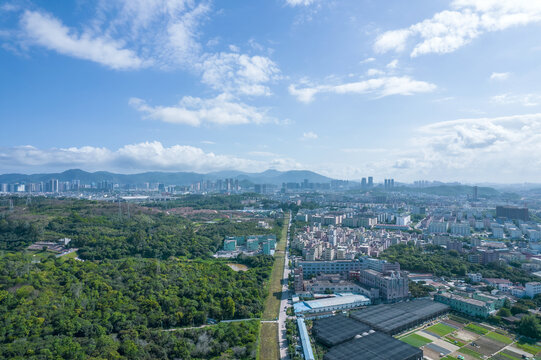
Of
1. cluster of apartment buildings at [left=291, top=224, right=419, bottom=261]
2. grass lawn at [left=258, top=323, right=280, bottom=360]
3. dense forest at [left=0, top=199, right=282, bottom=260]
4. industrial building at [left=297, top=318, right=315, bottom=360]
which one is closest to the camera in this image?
industrial building at [left=297, top=318, right=315, bottom=360]

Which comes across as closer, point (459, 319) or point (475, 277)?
point (459, 319)

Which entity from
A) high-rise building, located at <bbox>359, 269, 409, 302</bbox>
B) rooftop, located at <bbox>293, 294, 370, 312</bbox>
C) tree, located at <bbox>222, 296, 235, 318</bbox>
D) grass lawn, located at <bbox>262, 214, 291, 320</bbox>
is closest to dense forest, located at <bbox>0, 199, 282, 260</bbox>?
grass lawn, located at <bbox>262, 214, 291, 320</bbox>

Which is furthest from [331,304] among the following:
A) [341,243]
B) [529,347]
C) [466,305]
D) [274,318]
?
[341,243]

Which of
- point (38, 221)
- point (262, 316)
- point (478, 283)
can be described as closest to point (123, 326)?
point (262, 316)

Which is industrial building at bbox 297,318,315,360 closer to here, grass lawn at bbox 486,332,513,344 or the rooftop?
the rooftop

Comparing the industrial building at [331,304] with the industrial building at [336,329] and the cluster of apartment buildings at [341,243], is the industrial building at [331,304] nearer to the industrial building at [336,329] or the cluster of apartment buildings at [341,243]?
the industrial building at [336,329]

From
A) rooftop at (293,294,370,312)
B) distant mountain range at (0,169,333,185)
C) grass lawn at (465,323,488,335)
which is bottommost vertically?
grass lawn at (465,323,488,335)

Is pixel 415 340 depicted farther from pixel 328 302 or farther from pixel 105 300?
pixel 105 300
